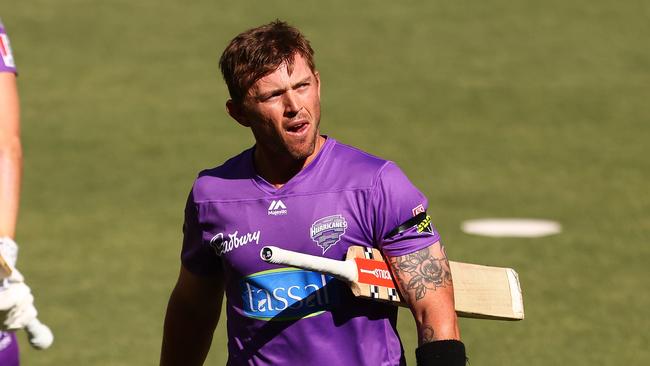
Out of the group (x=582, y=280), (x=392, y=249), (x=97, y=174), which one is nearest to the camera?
(x=392, y=249)

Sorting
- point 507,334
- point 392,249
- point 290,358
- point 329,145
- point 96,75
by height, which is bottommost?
point 507,334

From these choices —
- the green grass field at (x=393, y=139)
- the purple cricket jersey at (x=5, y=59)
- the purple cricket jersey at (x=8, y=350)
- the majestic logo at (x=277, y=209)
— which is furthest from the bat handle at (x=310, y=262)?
the green grass field at (x=393, y=139)

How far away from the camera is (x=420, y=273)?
5.21 m

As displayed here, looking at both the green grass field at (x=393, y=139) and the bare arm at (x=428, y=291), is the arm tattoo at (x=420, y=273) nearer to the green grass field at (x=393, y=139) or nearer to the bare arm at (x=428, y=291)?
the bare arm at (x=428, y=291)

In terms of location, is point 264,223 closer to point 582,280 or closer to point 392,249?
point 392,249

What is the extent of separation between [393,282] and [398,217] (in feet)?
0.89

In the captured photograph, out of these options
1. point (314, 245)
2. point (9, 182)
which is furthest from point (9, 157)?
point (314, 245)

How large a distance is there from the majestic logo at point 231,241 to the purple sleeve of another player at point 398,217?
51 centimetres

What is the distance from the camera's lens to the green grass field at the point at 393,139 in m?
10.8

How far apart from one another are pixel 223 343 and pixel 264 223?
16.7ft

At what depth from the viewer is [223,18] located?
20.2 meters

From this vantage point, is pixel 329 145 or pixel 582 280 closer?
pixel 329 145

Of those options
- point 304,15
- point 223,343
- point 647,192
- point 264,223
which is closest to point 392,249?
point 264,223

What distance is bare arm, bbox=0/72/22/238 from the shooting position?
550 cm
